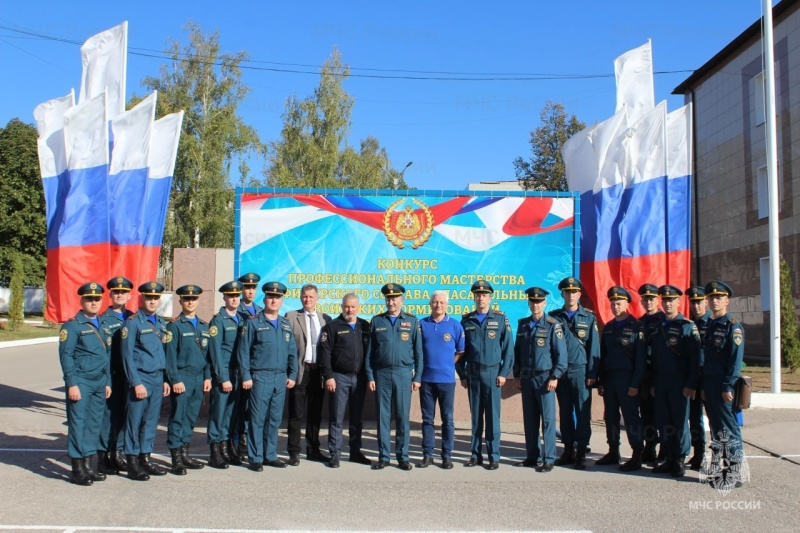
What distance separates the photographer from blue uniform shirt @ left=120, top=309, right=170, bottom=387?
21.1 ft

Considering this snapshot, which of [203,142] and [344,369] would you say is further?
[203,142]

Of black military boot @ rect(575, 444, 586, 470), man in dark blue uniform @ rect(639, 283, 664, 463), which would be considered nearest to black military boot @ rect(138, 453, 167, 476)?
black military boot @ rect(575, 444, 586, 470)

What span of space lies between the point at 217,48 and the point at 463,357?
2801cm

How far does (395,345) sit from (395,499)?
1.72 metres

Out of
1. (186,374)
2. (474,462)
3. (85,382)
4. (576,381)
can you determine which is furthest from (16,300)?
(576,381)

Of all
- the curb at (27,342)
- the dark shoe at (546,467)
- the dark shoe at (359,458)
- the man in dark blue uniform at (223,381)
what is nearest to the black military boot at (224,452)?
the man in dark blue uniform at (223,381)

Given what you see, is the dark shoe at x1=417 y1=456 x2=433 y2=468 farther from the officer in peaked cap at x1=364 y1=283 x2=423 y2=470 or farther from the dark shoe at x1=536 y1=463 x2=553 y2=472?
the dark shoe at x1=536 y1=463 x2=553 y2=472

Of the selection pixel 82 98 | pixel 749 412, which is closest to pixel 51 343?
pixel 82 98

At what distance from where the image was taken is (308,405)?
24.7ft

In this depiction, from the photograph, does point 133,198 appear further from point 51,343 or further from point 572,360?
point 51,343

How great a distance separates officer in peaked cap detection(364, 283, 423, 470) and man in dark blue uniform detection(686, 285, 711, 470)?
2.72 meters

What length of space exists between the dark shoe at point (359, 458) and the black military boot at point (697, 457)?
3.20 metres

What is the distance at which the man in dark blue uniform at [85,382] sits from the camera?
6172 millimetres

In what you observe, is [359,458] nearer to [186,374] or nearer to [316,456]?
[316,456]
